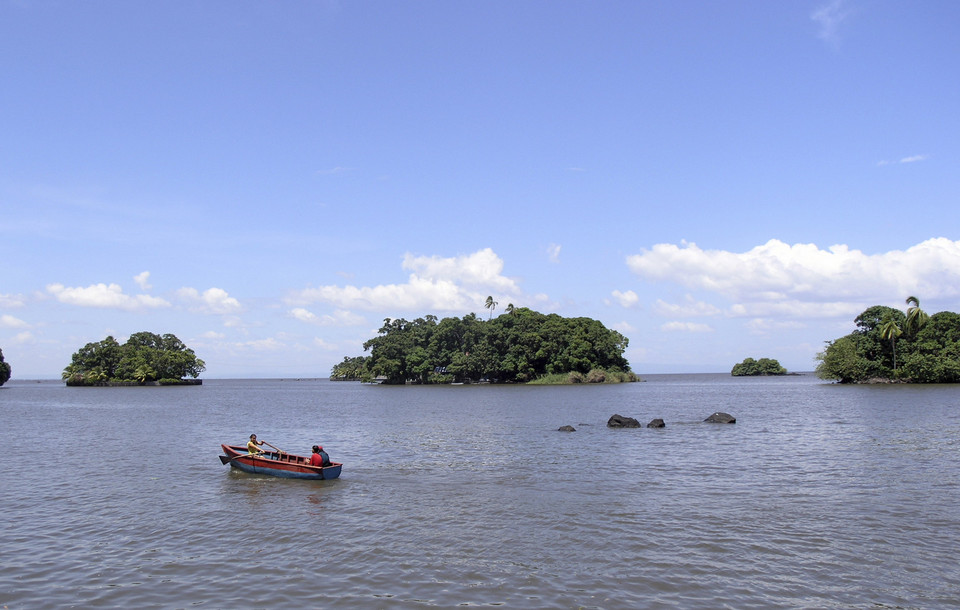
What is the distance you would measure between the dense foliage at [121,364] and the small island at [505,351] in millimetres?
57027

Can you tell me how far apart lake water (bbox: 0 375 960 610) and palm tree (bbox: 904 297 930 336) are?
3220 inches

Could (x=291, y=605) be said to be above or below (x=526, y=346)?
below

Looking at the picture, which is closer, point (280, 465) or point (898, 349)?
point (280, 465)

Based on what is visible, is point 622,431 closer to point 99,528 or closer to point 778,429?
point 778,429

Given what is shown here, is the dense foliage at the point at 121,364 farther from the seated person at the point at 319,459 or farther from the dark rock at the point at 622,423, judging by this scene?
the seated person at the point at 319,459

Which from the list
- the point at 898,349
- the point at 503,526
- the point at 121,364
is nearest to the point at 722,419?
the point at 503,526

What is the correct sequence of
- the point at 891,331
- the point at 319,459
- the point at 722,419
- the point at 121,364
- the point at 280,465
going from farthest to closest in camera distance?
the point at 121,364 → the point at 891,331 → the point at 722,419 → the point at 280,465 → the point at 319,459

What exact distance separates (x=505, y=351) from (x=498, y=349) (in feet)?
6.08

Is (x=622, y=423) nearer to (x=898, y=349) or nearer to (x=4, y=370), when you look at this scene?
(x=898, y=349)

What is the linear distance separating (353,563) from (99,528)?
30.6 ft

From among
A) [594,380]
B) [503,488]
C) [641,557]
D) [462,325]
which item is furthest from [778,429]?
[462,325]

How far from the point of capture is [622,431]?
148ft

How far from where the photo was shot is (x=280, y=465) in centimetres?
2828

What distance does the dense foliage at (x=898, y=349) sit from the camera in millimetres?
102812
